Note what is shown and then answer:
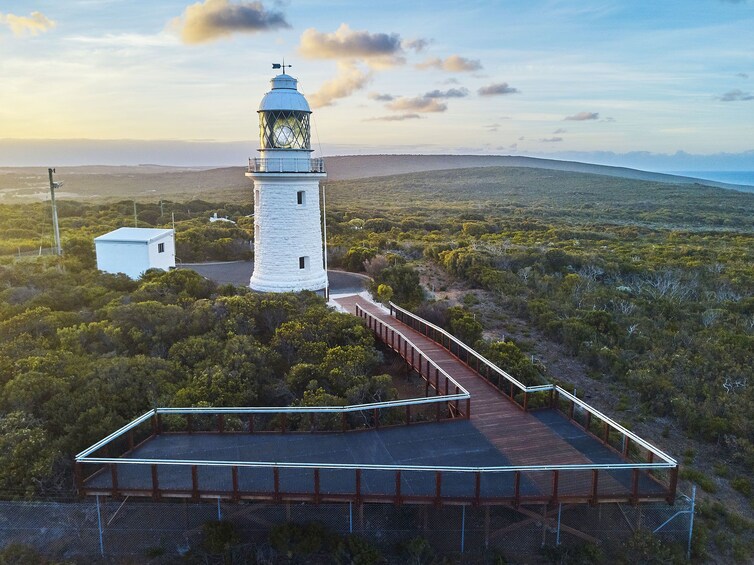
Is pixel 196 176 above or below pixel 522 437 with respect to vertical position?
above

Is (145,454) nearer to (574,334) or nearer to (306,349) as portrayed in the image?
(306,349)

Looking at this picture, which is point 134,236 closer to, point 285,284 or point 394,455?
point 285,284

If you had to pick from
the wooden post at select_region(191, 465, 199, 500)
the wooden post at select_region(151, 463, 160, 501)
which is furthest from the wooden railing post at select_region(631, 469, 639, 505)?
the wooden post at select_region(151, 463, 160, 501)

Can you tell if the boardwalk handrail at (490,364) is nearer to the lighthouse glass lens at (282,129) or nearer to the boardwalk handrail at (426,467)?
the boardwalk handrail at (426,467)

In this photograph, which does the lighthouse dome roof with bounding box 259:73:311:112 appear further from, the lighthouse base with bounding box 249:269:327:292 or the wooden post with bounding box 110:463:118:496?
the wooden post with bounding box 110:463:118:496

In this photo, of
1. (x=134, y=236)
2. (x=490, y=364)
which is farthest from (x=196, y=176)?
(x=490, y=364)
